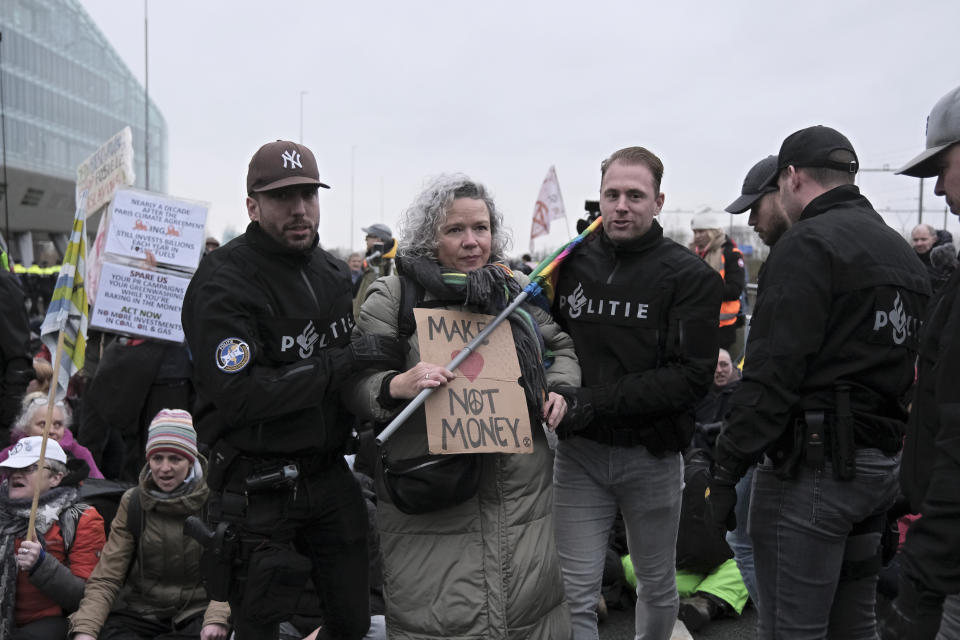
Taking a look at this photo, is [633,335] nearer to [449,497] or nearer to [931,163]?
[449,497]

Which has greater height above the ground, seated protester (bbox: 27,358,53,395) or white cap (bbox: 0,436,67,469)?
seated protester (bbox: 27,358,53,395)

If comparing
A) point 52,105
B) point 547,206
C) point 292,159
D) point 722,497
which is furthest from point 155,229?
point 52,105

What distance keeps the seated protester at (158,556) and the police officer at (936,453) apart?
3080 mm

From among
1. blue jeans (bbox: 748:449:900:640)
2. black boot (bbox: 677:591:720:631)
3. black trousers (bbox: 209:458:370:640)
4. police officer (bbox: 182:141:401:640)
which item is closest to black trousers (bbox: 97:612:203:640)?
black trousers (bbox: 209:458:370:640)

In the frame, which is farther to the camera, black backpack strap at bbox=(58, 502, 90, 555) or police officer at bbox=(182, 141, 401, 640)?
black backpack strap at bbox=(58, 502, 90, 555)

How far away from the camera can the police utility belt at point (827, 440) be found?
246cm

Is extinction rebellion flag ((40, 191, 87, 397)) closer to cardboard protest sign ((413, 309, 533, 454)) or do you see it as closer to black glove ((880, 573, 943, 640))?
cardboard protest sign ((413, 309, 533, 454))

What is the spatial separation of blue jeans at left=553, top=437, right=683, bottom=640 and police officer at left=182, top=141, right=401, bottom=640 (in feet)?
2.66

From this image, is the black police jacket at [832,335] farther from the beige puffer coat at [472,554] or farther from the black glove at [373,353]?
the black glove at [373,353]

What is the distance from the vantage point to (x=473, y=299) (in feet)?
8.27

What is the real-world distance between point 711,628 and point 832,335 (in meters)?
2.44

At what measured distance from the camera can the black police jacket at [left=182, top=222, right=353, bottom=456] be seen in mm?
2480

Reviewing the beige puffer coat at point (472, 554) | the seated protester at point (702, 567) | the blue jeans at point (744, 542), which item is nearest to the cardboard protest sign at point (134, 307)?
the beige puffer coat at point (472, 554)

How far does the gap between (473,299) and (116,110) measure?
7175 centimetres
